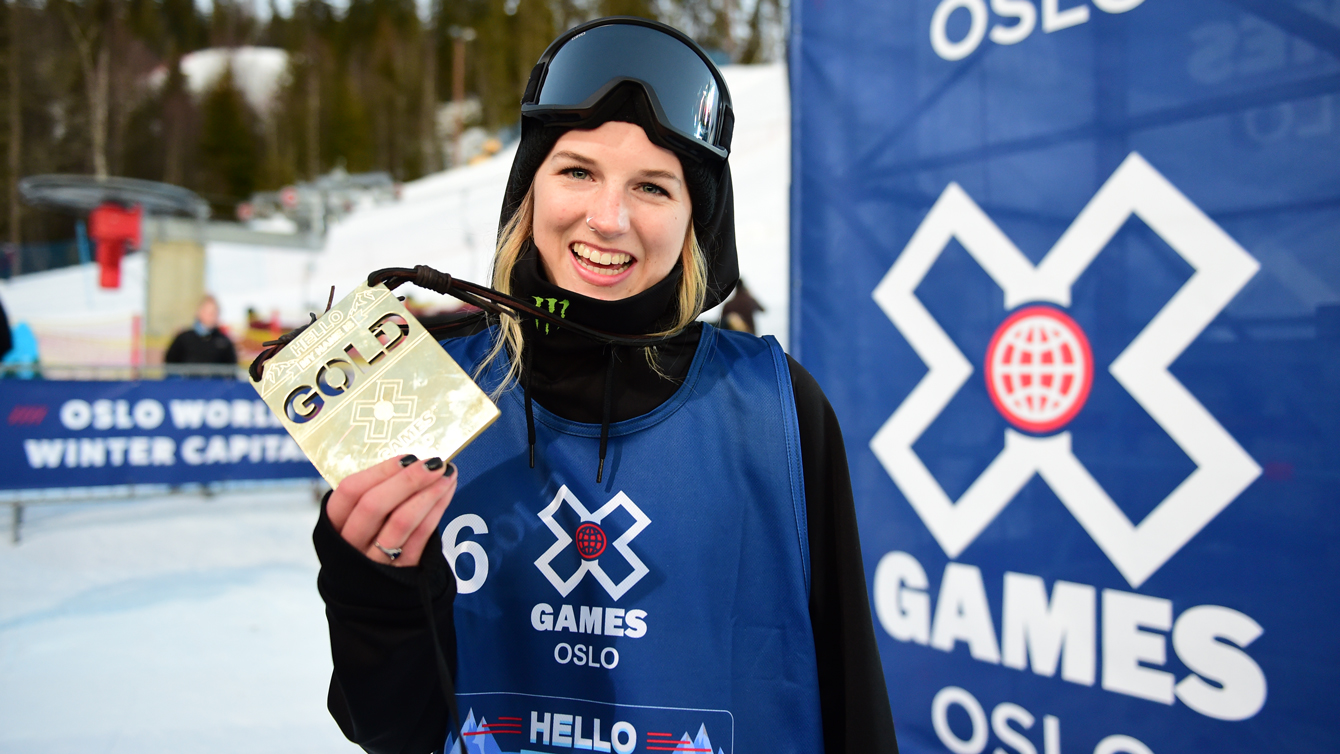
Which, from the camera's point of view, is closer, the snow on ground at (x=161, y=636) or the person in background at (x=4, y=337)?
the snow on ground at (x=161, y=636)

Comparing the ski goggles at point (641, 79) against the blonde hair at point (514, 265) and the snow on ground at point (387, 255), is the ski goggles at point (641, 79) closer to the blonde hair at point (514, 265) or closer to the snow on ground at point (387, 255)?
the blonde hair at point (514, 265)

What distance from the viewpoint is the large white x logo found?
1870mm

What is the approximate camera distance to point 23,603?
417 centimetres

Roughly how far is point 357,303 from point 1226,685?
218 cm

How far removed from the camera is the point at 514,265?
1.09 meters

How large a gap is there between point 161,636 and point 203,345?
434 cm

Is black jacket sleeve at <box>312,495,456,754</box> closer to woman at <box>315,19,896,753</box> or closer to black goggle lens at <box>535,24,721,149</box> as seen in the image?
woman at <box>315,19,896,753</box>

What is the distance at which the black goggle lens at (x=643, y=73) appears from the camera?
1.04m

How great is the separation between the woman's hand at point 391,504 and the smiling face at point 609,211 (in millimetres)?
386

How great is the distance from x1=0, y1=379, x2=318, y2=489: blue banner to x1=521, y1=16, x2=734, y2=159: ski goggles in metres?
5.86

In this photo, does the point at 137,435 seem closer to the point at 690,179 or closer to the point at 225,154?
the point at 690,179

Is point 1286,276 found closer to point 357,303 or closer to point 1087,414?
point 1087,414

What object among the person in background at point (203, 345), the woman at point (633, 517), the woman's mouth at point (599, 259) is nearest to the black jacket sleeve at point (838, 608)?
the woman at point (633, 517)

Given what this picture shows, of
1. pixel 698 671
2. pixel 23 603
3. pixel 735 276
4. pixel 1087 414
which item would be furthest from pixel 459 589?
pixel 23 603
